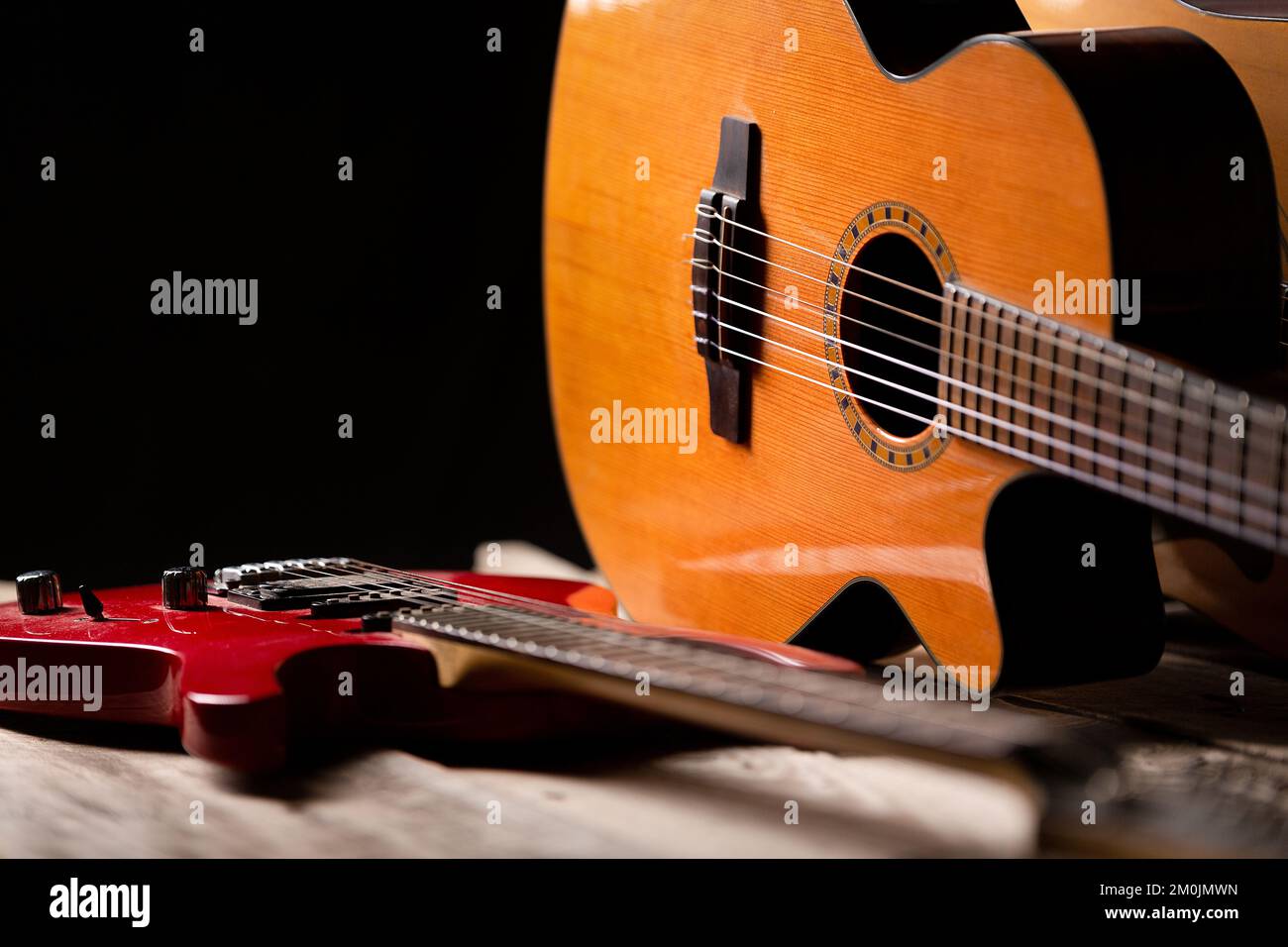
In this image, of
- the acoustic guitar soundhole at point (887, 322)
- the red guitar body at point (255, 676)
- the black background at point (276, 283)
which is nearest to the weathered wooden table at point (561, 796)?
the red guitar body at point (255, 676)

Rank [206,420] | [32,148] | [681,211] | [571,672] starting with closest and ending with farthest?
[571,672]
[681,211]
[32,148]
[206,420]

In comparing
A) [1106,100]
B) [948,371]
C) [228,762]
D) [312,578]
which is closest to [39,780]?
[228,762]

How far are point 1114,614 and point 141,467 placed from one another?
1.24 meters

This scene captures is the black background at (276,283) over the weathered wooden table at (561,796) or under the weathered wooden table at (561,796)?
over

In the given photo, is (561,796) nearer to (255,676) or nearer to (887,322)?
(255,676)

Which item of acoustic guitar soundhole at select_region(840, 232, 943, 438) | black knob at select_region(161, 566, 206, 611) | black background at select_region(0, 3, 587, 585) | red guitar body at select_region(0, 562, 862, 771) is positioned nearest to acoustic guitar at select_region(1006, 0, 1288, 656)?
acoustic guitar soundhole at select_region(840, 232, 943, 438)

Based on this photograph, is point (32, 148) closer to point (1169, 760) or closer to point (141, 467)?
point (141, 467)

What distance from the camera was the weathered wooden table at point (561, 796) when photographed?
3.03ft

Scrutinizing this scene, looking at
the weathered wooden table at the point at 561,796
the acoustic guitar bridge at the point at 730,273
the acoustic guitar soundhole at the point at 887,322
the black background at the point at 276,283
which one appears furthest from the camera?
the black background at the point at 276,283

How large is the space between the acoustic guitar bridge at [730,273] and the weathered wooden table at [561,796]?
0.32 m

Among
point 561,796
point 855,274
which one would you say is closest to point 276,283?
point 855,274

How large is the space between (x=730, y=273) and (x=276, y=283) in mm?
834

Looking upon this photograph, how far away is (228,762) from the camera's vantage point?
1.00 meters

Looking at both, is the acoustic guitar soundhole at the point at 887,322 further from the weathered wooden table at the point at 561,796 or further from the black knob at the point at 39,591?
the black knob at the point at 39,591
